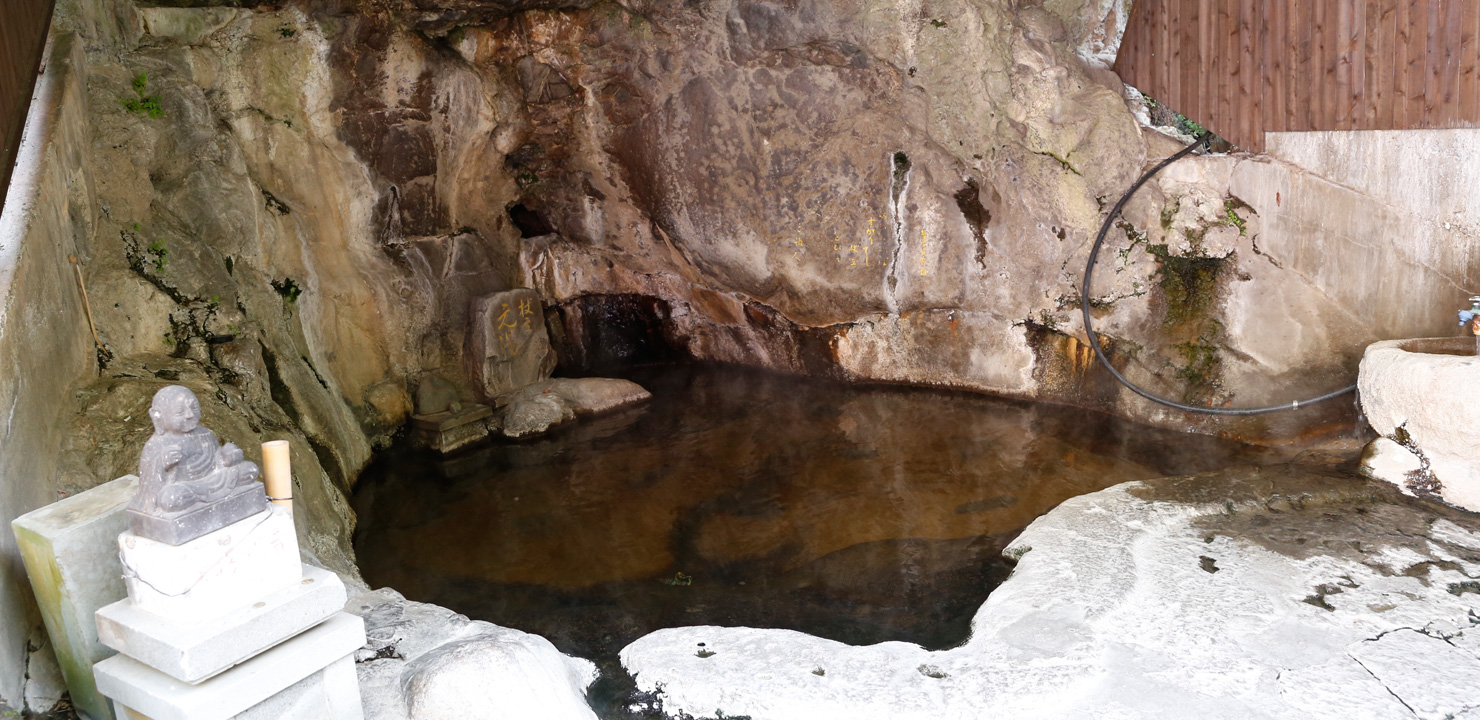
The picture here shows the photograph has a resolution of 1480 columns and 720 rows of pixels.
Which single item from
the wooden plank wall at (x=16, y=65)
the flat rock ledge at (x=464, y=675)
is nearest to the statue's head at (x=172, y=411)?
the flat rock ledge at (x=464, y=675)

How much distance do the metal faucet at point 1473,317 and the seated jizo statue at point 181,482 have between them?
7.42 meters

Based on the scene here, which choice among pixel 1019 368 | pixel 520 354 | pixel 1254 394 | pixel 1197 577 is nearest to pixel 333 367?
pixel 520 354

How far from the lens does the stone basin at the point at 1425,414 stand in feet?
21.1

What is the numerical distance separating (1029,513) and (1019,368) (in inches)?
128

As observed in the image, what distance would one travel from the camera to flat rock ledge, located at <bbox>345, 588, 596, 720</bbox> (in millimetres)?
4320

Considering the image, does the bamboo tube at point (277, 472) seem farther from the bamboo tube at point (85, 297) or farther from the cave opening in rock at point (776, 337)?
the bamboo tube at point (85, 297)

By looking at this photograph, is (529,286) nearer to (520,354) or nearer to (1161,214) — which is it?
(520,354)

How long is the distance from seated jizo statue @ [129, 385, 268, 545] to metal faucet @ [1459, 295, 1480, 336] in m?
7.42

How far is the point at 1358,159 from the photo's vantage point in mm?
7629

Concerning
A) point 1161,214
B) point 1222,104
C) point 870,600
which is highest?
point 1222,104

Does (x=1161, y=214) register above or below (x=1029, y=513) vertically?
above

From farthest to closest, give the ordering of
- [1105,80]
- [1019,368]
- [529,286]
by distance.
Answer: [529,286], [1019,368], [1105,80]

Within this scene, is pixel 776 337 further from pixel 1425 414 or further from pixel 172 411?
pixel 172 411

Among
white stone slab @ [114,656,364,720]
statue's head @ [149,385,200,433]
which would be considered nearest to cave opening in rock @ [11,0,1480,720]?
white stone slab @ [114,656,364,720]
